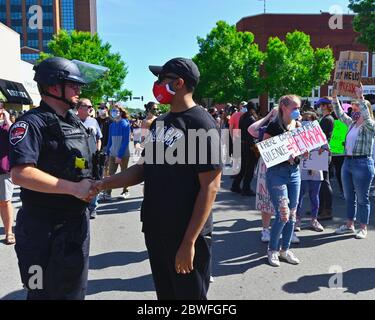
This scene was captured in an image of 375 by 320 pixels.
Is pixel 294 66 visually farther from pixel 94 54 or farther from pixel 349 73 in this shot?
pixel 349 73

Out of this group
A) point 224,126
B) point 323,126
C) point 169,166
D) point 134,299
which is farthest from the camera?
point 224,126

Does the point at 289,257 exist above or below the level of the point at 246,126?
below

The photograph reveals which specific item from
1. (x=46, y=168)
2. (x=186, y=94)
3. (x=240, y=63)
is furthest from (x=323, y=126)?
(x=240, y=63)

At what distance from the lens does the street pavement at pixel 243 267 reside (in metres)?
3.82

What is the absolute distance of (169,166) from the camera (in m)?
2.31

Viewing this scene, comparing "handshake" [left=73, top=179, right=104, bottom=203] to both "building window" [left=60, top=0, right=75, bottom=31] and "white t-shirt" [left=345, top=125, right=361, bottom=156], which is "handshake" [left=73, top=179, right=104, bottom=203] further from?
"building window" [left=60, top=0, right=75, bottom=31]

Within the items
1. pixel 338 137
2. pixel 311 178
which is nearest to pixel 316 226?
pixel 311 178

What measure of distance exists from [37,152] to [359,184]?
14.9 ft

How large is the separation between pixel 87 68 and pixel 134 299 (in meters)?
3.12

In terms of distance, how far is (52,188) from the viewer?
2227 millimetres

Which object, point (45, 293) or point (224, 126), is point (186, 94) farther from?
point (224, 126)

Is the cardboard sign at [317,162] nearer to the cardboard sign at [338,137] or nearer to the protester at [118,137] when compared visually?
the cardboard sign at [338,137]

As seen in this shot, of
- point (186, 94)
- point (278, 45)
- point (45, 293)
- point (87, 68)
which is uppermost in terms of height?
point (278, 45)

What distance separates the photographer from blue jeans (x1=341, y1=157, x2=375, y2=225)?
5414 mm
